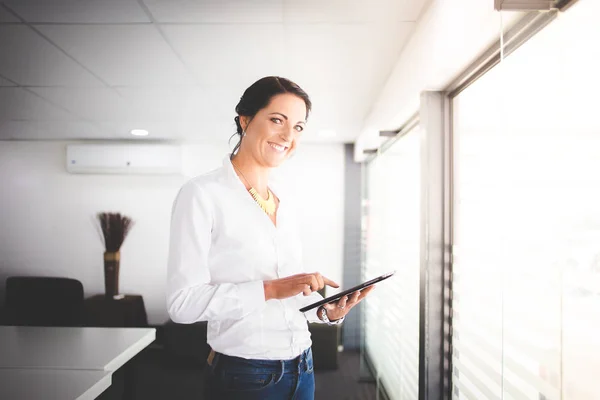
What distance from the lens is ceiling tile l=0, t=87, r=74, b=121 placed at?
3.22m

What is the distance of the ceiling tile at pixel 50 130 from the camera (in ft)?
14.1

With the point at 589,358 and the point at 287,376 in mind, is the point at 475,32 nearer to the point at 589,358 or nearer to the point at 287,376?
the point at 589,358

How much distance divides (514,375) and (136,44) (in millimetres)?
2441

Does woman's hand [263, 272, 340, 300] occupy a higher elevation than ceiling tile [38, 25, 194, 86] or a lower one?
lower

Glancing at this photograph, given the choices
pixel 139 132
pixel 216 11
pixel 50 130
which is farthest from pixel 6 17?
pixel 50 130

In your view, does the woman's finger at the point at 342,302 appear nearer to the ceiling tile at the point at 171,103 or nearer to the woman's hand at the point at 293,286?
the woman's hand at the point at 293,286

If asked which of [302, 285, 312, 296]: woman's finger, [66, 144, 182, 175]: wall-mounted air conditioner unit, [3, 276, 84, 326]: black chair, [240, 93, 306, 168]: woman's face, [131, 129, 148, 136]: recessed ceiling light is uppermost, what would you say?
[131, 129, 148, 136]: recessed ceiling light

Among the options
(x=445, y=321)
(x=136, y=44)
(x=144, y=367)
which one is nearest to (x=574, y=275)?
(x=445, y=321)

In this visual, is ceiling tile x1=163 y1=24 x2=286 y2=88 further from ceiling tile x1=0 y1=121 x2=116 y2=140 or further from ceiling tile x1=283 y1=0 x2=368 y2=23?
ceiling tile x1=0 y1=121 x2=116 y2=140

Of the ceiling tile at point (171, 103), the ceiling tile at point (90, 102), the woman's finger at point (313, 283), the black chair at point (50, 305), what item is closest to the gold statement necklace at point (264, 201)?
the woman's finger at point (313, 283)

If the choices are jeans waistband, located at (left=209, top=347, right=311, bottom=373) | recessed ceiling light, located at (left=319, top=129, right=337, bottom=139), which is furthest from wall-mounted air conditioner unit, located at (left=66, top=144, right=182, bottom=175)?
jeans waistband, located at (left=209, top=347, right=311, bottom=373)

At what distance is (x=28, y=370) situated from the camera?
5.00 feet

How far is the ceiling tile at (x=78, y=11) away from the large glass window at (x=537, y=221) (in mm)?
1670

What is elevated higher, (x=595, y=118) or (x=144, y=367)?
(x=595, y=118)
